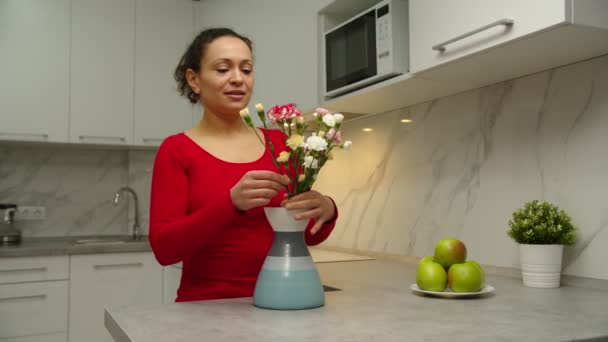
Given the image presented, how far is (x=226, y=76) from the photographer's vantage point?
1.26 meters

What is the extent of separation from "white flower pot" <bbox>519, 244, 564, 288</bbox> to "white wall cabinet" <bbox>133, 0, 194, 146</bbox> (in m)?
2.27

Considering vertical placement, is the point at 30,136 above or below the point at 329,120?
above

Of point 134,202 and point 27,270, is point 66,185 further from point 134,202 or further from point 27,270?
point 27,270

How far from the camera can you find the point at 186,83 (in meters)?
1.42

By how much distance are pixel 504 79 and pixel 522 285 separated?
2.02 ft

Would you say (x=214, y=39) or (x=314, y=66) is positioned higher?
(x=314, y=66)

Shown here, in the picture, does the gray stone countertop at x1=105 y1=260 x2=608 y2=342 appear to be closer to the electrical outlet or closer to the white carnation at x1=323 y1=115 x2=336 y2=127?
the white carnation at x1=323 y1=115 x2=336 y2=127

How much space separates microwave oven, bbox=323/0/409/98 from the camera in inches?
67.2

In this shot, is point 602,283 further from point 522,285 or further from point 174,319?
point 174,319

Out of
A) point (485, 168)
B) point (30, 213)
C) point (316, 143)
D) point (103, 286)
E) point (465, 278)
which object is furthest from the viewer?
point (30, 213)

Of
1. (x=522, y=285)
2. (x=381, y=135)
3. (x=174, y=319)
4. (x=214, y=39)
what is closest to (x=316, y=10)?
(x=381, y=135)

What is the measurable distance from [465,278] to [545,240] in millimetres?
313

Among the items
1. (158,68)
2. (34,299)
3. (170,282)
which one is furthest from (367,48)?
(34,299)

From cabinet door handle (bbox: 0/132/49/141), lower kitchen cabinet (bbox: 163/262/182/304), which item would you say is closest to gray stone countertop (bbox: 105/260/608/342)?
lower kitchen cabinet (bbox: 163/262/182/304)
